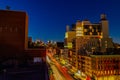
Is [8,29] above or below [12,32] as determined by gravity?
above

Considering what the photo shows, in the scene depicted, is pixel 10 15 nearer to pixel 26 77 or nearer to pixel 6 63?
pixel 6 63

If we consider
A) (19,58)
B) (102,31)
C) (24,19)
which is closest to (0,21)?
(24,19)

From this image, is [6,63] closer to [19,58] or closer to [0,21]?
[19,58]

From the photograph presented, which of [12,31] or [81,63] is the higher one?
[12,31]

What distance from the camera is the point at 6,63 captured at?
68500 millimetres

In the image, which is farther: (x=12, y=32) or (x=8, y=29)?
(x=12, y=32)

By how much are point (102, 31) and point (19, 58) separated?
80983 millimetres

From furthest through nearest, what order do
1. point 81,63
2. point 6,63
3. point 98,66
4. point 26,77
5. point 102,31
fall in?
point 102,31, point 81,63, point 98,66, point 6,63, point 26,77

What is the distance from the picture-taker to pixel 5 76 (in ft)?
172

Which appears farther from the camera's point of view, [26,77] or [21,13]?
[21,13]

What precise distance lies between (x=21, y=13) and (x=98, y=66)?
3622 cm

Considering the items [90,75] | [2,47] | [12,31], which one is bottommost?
[90,75]

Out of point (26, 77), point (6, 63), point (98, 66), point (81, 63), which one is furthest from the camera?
point (81, 63)

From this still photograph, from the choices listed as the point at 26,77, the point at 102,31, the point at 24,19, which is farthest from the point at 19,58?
the point at 102,31
